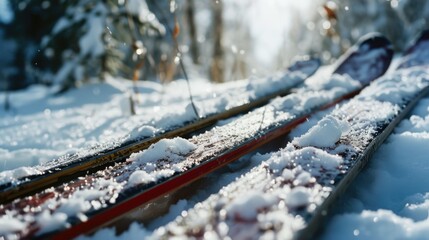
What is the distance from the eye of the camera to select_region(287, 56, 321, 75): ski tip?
513cm

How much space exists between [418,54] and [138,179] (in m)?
4.73

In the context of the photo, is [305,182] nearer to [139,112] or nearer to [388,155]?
[388,155]

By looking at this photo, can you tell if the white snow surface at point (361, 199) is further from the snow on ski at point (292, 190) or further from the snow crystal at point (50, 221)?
the snow crystal at point (50, 221)

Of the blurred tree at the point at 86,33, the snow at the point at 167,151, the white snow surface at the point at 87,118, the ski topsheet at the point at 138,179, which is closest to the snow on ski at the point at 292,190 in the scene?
the ski topsheet at the point at 138,179

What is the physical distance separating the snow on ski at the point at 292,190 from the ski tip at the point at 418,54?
9.36ft

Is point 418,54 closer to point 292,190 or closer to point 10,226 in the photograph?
point 292,190

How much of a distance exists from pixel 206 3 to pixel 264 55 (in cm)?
1617

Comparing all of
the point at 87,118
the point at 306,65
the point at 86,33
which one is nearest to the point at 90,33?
the point at 86,33

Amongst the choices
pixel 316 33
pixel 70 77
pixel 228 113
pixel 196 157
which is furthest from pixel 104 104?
pixel 316 33

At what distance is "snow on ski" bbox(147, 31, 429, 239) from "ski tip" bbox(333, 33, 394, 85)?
2635 mm

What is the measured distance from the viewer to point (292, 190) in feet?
4.23

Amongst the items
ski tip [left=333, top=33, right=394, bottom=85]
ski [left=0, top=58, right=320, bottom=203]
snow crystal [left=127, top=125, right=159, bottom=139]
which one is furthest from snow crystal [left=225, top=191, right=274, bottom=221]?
ski tip [left=333, top=33, right=394, bottom=85]

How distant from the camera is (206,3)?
12.6 meters

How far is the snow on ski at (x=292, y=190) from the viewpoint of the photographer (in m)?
1.10
